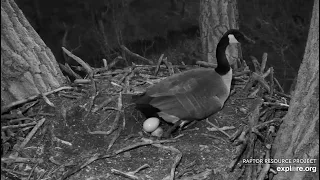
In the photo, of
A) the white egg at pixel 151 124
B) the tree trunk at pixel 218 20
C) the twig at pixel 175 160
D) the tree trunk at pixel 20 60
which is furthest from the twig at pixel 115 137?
the tree trunk at pixel 218 20

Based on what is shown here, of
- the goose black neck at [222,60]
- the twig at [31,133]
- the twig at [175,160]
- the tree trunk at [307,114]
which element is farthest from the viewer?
the goose black neck at [222,60]

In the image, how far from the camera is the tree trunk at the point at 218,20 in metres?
5.52

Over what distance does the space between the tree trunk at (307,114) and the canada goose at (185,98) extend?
3.40 feet

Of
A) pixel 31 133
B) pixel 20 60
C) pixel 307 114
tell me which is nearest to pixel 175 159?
pixel 307 114

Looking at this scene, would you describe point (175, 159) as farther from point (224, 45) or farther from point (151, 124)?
point (224, 45)

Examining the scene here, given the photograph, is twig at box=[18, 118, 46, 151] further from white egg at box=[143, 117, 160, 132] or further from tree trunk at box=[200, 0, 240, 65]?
tree trunk at box=[200, 0, 240, 65]

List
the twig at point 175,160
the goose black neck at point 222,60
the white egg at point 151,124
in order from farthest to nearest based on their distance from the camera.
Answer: the goose black neck at point 222,60
the white egg at point 151,124
the twig at point 175,160

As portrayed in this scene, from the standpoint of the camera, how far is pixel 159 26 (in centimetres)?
1038

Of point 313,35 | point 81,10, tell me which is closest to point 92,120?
point 313,35

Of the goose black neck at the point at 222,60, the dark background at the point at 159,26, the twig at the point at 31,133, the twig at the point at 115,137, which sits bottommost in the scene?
the dark background at the point at 159,26

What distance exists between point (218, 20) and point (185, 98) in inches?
80.7

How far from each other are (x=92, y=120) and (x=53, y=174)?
75 centimetres

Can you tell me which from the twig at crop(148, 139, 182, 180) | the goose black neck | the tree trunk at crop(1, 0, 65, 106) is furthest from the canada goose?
the tree trunk at crop(1, 0, 65, 106)

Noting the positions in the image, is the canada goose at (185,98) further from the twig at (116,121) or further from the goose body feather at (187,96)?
the twig at (116,121)
